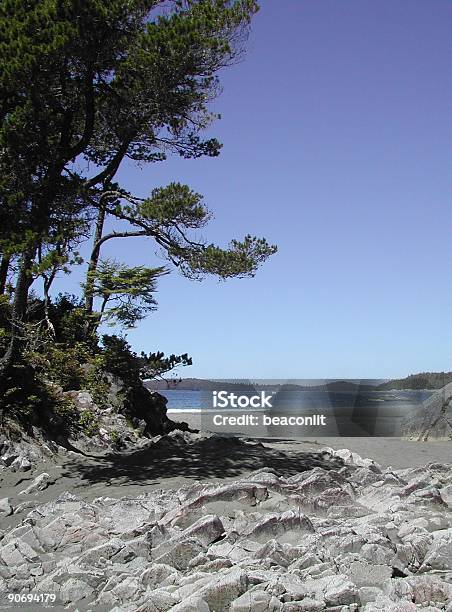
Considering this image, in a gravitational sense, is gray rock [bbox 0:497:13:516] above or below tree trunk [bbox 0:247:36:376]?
below

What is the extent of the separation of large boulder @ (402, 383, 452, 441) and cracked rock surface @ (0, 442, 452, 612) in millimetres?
10340

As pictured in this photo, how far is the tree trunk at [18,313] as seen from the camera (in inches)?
468

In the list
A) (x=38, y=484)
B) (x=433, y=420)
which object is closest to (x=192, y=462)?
(x=38, y=484)

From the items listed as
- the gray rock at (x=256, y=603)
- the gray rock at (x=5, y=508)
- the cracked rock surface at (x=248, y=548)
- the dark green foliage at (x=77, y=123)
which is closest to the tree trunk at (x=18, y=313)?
the dark green foliage at (x=77, y=123)

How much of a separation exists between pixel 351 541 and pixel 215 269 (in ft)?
26.7

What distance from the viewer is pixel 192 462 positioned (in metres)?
11.3

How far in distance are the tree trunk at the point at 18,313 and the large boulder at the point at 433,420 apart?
12.4 metres

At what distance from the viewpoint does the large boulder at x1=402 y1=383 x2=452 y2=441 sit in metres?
18.8

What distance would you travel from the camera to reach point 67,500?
8.88 metres

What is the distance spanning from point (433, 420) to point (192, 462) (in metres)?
10.6

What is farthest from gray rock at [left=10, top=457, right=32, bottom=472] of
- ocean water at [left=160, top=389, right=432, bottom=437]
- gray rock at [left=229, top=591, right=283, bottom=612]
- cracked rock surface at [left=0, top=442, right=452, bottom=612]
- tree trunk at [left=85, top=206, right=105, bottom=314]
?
ocean water at [left=160, top=389, right=432, bottom=437]

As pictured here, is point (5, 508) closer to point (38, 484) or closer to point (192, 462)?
point (38, 484)

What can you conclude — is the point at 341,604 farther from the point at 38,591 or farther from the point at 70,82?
the point at 70,82

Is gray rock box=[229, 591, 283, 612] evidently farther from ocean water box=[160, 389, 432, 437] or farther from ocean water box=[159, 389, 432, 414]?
ocean water box=[159, 389, 432, 414]
